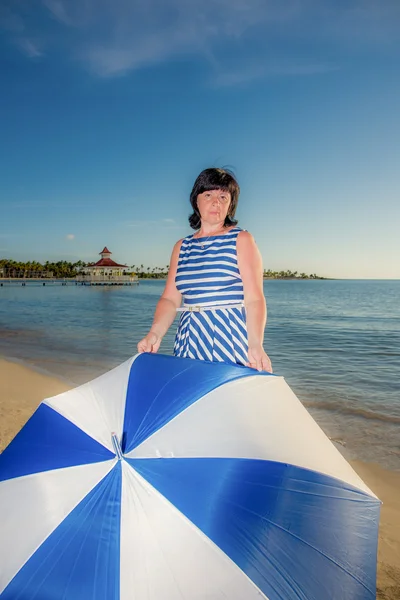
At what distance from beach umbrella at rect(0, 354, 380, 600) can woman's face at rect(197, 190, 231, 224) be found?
1.00 metres

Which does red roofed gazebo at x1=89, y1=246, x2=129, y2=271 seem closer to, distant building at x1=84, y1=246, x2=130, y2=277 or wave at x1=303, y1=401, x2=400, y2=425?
distant building at x1=84, y1=246, x2=130, y2=277

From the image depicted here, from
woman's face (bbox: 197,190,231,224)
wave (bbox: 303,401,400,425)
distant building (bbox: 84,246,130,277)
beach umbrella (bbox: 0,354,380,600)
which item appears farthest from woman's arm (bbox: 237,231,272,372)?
distant building (bbox: 84,246,130,277)

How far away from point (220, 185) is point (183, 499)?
1685mm

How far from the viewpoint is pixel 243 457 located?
56.8 inches

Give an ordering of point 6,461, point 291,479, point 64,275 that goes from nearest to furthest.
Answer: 1. point 291,479
2. point 6,461
3. point 64,275

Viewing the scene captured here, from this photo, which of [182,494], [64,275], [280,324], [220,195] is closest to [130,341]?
[280,324]

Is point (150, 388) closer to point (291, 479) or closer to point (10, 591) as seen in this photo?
point (291, 479)

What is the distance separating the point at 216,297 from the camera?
2.39 m

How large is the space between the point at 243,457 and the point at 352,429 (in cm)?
497

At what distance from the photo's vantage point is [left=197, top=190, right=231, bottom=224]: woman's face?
245cm

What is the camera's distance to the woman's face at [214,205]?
96.3 inches

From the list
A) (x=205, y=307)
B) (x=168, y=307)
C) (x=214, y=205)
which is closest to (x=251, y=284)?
(x=205, y=307)

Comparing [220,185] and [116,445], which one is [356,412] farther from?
[116,445]

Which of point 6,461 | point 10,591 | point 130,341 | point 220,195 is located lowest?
point 130,341
